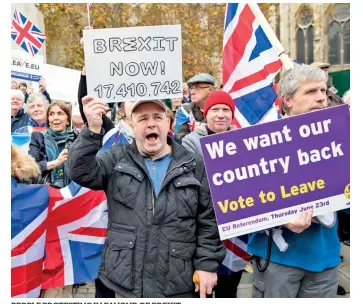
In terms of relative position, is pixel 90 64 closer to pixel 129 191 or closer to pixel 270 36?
pixel 129 191

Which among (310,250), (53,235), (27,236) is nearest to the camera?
(310,250)

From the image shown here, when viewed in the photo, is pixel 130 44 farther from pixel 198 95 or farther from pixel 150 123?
pixel 198 95

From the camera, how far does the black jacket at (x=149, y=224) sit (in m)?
2.56

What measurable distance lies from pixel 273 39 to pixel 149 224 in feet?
6.33

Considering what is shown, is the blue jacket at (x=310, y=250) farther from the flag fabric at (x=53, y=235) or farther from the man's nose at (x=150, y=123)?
the flag fabric at (x=53, y=235)

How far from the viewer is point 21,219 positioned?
10.6 feet

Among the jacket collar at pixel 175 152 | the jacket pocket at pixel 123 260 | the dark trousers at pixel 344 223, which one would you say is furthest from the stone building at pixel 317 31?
the jacket pocket at pixel 123 260

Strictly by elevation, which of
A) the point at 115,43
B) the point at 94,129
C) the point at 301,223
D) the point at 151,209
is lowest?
the point at 301,223

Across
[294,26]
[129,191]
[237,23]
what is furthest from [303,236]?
[294,26]

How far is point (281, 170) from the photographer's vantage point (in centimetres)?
268

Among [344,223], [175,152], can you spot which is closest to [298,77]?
[175,152]

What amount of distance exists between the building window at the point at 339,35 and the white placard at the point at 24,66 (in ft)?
73.0

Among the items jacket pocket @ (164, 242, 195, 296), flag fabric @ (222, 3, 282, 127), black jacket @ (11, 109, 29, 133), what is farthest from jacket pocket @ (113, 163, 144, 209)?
black jacket @ (11, 109, 29, 133)

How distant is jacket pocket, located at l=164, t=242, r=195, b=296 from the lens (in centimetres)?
258
